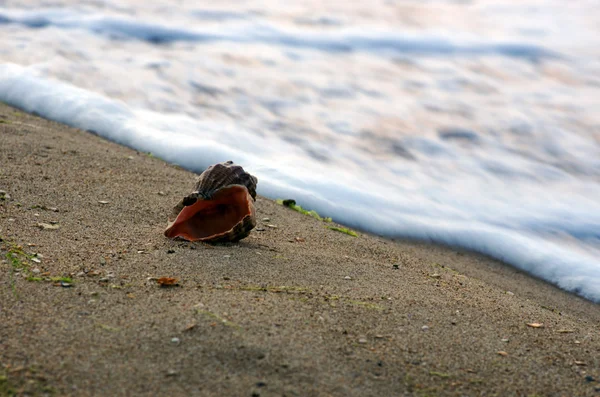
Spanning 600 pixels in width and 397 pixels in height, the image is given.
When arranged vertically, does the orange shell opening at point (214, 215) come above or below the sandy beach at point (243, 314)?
above

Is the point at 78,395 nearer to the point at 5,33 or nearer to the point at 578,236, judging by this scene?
the point at 578,236

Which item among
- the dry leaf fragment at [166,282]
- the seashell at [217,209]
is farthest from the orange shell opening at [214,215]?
the dry leaf fragment at [166,282]

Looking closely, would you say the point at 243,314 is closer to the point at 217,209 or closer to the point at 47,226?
the point at 217,209

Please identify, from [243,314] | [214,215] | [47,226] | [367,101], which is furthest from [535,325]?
[367,101]

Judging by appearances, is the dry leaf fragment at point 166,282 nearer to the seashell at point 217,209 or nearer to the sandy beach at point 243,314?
the sandy beach at point 243,314

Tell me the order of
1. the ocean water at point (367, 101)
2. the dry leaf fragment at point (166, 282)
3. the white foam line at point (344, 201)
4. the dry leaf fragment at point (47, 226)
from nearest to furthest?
1. the dry leaf fragment at point (166, 282)
2. the dry leaf fragment at point (47, 226)
3. the white foam line at point (344, 201)
4. the ocean water at point (367, 101)

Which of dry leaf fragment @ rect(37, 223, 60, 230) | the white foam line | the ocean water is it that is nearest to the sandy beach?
dry leaf fragment @ rect(37, 223, 60, 230)

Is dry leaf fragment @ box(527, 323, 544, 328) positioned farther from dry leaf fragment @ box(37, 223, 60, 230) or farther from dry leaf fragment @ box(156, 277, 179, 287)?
dry leaf fragment @ box(37, 223, 60, 230)
